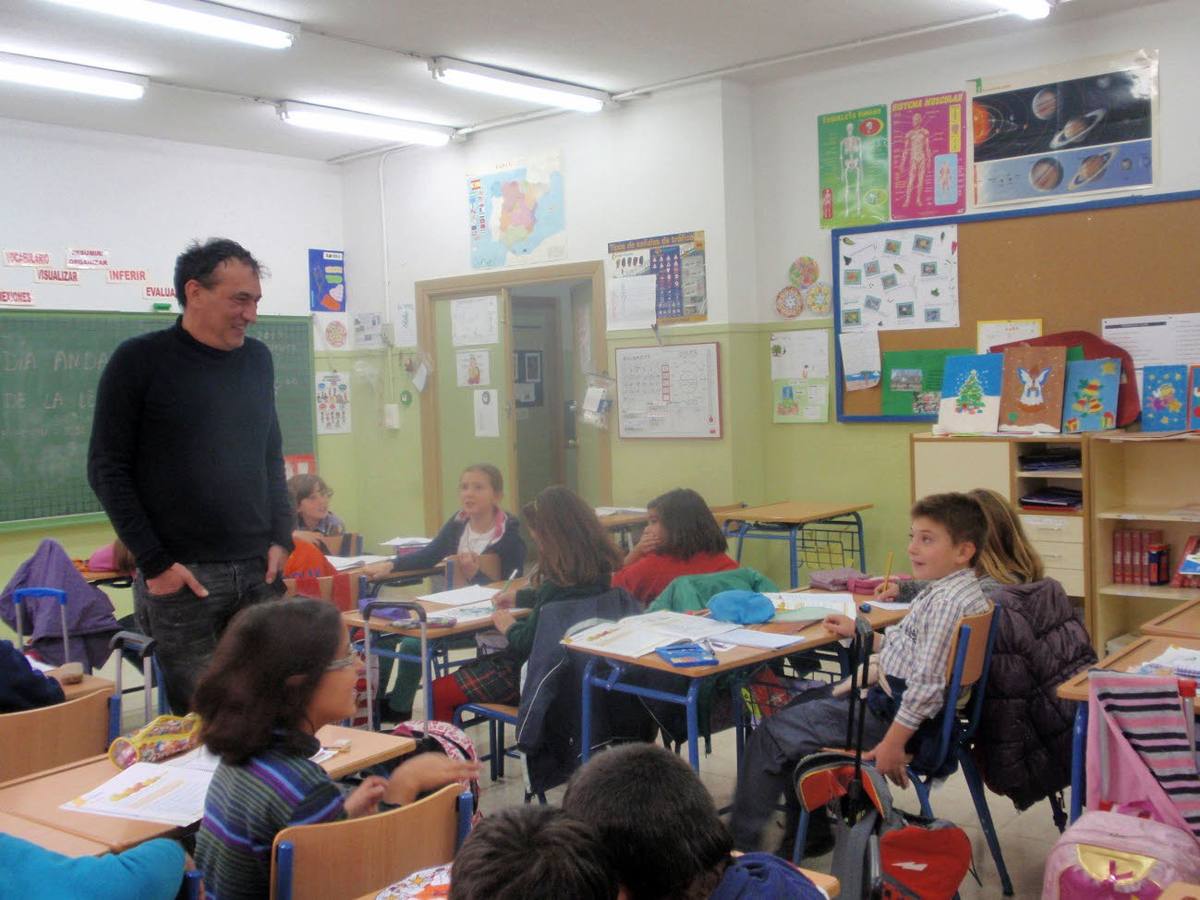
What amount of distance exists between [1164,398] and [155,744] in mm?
4440

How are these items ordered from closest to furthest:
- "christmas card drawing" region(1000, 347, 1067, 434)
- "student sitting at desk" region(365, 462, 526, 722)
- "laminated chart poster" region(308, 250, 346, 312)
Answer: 1. "student sitting at desk" region(365, 462, 526, 722)
2. "christmas card drawing" region(1000, 347, 1067, 434)
3. "laminated chart poster" region(308, 250, 346, 312)

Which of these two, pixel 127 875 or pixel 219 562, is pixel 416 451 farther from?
pixel 127 875

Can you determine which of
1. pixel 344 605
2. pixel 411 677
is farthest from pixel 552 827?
pixel 344 605

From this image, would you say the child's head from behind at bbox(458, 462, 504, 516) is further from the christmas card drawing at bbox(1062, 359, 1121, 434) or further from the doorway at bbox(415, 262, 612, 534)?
the christmas card drawing at bbox(1062, 359, 1121, 434)

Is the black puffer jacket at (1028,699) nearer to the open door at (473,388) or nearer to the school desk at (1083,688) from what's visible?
the school desk at (1083,688)

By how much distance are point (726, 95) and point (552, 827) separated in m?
5.62

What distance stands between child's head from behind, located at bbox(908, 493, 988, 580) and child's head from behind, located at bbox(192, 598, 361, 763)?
66.9 inches

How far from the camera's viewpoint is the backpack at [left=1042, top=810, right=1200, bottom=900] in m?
2.13

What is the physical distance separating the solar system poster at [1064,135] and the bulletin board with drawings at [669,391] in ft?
5.55

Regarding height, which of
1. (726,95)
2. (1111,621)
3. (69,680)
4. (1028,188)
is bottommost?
(1111,621)

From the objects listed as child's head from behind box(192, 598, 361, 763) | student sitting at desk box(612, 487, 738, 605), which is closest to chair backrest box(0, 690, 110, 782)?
child's head from behind box(192, 598, 361, 763)

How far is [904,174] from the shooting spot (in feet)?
19.4

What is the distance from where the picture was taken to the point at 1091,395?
526 cm

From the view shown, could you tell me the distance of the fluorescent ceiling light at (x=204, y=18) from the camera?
4645mm
